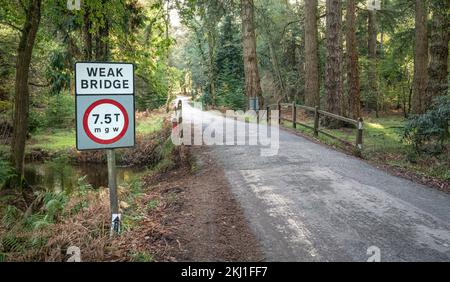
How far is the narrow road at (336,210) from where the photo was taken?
497 centimetres

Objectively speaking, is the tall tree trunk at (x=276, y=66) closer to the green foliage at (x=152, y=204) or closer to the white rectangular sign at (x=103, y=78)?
the green foliage at (x=152, y=204)

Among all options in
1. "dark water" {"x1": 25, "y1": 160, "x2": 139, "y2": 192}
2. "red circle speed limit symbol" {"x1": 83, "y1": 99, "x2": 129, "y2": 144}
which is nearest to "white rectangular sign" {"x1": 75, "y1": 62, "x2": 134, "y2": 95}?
"red circle speed limit symbol" {"x1": 83, "y1": 99, "x2": 129, "y2": 144}

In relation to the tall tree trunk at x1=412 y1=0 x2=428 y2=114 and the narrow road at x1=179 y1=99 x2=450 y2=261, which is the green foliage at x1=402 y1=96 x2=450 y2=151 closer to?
the narrow road at x1=179 y1=99 x2=450 y2=261

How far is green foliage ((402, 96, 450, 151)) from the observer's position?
434 inches

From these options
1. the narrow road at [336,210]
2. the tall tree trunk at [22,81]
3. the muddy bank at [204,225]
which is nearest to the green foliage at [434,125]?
the narrow road at [336,210]

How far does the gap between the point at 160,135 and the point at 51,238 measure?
1433 cm

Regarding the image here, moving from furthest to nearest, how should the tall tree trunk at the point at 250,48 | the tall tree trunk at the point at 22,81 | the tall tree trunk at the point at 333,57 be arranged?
1. the tall tree trunk at the point at 250,48
2. the tall tree trunk at the point at 333,57
3. the tall tree trunk at the point at 22,81

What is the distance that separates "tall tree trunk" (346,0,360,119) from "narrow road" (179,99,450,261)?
8.90 m

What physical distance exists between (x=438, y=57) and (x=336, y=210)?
11.5m

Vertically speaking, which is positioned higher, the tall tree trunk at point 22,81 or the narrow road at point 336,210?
the tall tree trunk at point 22,81

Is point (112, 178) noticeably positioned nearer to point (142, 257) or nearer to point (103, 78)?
point (142, 257)

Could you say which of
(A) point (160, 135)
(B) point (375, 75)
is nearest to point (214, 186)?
(A) point (160, 135)

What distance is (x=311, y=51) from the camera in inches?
845

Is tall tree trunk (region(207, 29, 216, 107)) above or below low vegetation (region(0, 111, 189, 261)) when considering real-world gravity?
above
